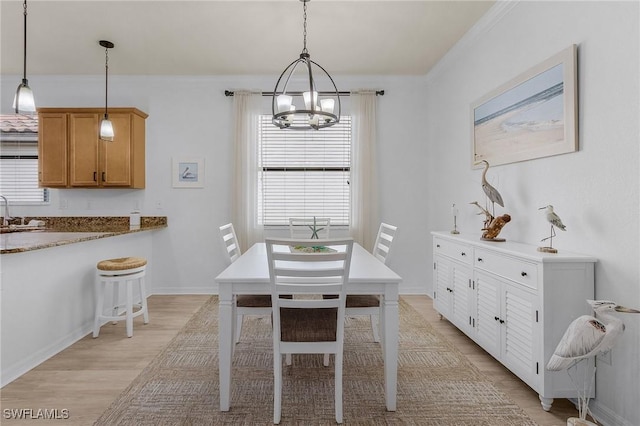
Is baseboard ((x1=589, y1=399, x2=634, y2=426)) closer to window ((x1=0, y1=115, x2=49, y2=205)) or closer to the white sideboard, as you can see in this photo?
the white sideboard

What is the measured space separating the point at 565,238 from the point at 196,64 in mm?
3957

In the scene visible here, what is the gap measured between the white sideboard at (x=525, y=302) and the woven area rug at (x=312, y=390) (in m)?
0.24

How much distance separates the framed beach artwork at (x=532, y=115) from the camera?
6.85 feet

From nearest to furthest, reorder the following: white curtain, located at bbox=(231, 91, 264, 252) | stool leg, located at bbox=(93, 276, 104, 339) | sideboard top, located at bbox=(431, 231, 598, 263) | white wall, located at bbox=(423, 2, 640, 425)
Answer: white wall, located at bbox=(423, 2, 640, 425), sideboard top, located at bbox=(431, 231, 598, 263), stool leg, located at bbox=(93, 276, 104, 339), white curtain, located at bbox=(231, 91, 264, 252)

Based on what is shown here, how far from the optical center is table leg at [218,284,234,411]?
190 centimetres

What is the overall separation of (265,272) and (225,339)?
0.42 meters

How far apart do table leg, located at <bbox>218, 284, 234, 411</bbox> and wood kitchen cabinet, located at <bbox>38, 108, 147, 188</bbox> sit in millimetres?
2923

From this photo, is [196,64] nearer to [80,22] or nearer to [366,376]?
[80,22]

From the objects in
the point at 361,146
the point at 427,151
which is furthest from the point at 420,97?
the point at 361,146

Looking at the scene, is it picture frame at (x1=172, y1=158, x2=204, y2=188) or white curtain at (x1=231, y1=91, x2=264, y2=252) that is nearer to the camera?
white curtain at (x1=231, y1=91, x2=264, y2=252)

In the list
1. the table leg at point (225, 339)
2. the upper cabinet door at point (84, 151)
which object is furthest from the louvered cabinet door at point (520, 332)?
the upper cabinet door at point (84, 151)

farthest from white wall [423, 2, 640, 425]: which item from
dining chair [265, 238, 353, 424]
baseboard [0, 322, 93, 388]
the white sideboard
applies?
baseboard [0, 322, 93, 388]

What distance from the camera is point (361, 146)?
4367mm

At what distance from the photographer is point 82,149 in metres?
4.09
